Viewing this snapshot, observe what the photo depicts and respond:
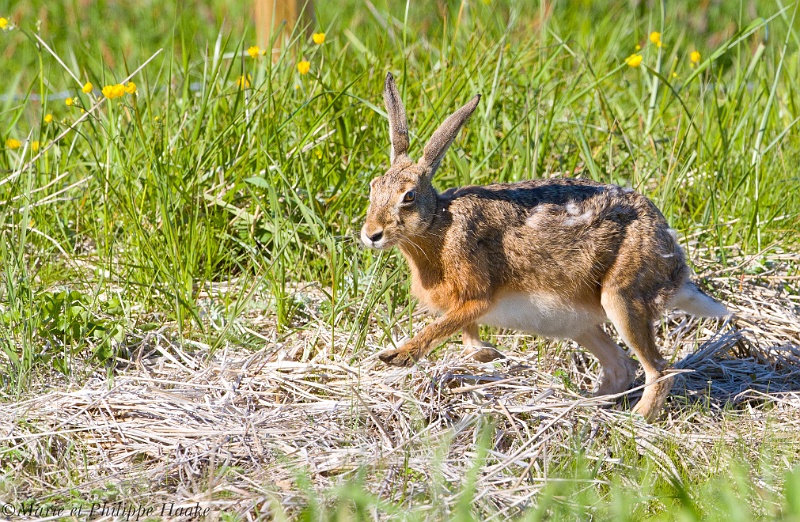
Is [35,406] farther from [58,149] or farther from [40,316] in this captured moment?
[58,149]

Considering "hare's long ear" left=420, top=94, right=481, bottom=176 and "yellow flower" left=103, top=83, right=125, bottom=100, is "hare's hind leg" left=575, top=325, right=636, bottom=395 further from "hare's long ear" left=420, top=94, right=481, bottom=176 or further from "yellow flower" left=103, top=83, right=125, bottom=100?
"yellow flower" left=103, top=83, right=125, bottom=100

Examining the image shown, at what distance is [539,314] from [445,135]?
837 millimetres

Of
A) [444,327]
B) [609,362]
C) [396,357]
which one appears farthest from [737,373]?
[396,357]

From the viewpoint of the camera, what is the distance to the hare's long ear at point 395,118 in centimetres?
428

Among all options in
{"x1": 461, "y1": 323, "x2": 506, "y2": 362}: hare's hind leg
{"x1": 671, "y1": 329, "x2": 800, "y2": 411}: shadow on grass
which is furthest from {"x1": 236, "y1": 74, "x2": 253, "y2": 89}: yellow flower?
{"x1": 671, "y1": 329, "x2": 800, "y2": 411}: shadow on grass

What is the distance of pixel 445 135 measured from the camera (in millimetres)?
4141

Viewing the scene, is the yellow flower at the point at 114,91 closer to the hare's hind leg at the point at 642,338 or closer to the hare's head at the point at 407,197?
the hare's head at the point at 407,197

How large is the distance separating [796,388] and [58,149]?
376cm

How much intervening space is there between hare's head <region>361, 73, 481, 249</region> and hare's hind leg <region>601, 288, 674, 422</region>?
0.85 meters

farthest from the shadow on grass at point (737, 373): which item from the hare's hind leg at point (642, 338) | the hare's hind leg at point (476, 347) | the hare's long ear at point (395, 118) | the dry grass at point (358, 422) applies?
the hare's long ear at point (395, 118)

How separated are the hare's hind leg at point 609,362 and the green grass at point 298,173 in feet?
2.91

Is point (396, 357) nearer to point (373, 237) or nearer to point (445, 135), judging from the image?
point (373, 237)

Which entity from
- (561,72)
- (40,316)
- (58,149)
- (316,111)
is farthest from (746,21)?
(40,316)

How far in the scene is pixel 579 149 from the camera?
5.48 metres
